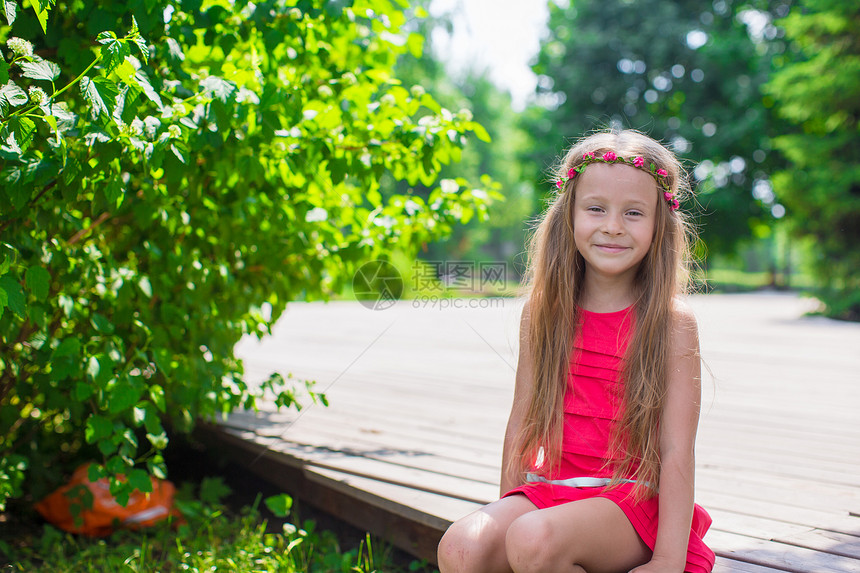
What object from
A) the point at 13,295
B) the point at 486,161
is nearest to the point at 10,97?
the point at 13,295

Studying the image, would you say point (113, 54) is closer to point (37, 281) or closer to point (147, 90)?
point (147, 90)

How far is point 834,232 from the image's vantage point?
36.7 feet

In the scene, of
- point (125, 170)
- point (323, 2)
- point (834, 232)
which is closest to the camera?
point (125, 170)

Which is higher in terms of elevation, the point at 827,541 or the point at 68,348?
the point at 68,348

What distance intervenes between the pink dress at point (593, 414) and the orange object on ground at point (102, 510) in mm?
1754

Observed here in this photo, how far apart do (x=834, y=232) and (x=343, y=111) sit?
1084 cm

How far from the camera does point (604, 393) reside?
169 cm

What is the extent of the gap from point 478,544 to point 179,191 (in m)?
1.49

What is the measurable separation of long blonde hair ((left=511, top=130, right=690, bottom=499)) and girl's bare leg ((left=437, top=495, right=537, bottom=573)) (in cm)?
19

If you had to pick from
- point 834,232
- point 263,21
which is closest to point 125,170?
point 263,21

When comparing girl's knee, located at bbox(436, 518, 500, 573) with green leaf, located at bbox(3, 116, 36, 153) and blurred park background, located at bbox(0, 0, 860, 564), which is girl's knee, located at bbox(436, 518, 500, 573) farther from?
green leaf, located at bbox(3, 116, 36, 153)

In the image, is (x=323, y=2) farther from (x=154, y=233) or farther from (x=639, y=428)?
(x=639, y=428)

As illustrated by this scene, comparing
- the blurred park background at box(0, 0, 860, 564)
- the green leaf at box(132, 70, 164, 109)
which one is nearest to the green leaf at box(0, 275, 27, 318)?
the blurred park background at box(0, 0, 860, 564)

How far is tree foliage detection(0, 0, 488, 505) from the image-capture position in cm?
168
